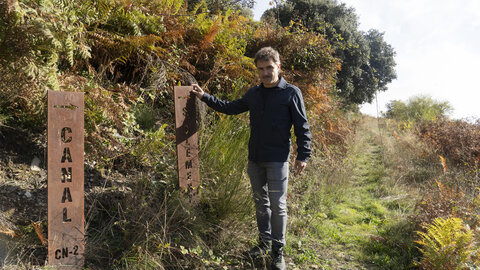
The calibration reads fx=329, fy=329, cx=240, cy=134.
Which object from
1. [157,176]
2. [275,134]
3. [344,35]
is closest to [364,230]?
[275,134]

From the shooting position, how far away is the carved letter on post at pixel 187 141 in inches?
126

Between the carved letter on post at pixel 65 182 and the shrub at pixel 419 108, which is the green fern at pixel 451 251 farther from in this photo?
the shrub at pixel 419 108

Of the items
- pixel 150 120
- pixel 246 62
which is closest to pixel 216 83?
pixel 246 62

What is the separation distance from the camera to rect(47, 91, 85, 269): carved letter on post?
7.80 ft

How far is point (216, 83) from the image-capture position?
210 inches

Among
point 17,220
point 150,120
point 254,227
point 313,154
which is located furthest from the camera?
point 313,154

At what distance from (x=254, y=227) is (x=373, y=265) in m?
1.38

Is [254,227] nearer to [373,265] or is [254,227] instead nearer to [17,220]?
[373,265]

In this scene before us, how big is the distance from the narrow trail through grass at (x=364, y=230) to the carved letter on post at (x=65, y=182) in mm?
2143

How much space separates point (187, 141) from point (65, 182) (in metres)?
1.18

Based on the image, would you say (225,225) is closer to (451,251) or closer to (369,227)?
(451,251)

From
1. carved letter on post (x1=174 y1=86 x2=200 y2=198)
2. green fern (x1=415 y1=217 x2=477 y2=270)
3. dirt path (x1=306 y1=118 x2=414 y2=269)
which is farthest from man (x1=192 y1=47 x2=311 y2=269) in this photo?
green fern (x1=415 y1=217 x2=477 y2=270)

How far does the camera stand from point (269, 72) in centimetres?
299

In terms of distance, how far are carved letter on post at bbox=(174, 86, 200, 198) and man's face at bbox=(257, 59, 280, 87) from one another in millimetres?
778
